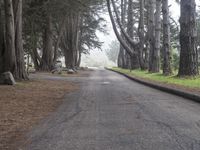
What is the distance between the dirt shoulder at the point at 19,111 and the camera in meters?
7.64

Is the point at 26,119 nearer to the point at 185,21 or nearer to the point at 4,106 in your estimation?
the point at 4,106

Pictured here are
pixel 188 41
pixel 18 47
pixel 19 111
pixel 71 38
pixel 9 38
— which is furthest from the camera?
pixel 71 38

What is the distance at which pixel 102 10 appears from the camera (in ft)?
175

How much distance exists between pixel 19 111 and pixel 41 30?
104ft

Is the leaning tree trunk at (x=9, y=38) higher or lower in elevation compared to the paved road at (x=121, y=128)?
higher

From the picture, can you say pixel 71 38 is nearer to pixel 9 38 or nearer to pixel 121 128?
pixel 9 38

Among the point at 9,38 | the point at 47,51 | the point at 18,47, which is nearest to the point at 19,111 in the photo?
the point at 9,38

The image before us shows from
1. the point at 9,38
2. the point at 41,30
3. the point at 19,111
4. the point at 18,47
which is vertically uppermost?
the point at 41,30

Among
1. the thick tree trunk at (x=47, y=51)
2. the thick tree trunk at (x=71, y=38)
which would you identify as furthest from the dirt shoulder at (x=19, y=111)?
the thick tree trunk at (x=71, y=38)

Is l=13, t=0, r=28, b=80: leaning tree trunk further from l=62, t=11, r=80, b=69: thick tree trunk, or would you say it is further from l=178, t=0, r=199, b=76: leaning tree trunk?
l=62, t=11, r=80, b=69: thick tree trunk

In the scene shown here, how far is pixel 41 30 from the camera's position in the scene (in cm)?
4212

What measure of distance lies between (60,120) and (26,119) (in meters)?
0.90

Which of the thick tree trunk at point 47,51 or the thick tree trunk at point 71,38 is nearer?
the thick tree trunk at point 47,51

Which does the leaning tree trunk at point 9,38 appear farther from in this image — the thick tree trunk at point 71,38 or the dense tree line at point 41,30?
the thick tree trunk at point 71,38
